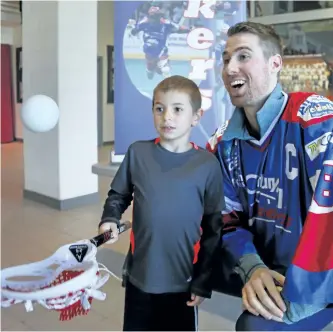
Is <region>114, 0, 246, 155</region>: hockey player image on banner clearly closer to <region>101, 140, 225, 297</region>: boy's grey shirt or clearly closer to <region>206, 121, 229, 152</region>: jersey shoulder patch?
<region>206, 121, 229, 152</region>: jersey shoulder patch

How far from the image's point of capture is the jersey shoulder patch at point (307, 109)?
1317mm

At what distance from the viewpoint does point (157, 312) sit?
1.52 metres

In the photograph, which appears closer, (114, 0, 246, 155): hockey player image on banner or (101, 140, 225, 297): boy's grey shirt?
(101, 140, 225, 297): boy's grey shirt

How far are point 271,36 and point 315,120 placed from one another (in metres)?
0.30

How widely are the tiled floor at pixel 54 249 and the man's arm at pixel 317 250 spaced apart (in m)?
0.89

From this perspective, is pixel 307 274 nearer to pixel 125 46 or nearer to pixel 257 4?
pixel 125 46

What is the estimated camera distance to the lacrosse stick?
1.01 metres

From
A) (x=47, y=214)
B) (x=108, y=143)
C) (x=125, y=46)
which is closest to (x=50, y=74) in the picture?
(x=47, y=214)

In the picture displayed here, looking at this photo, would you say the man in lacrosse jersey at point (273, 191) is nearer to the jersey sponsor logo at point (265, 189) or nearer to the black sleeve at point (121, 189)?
the jersey sponsor logo at point (265, 189)

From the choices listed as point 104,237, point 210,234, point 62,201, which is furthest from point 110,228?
point 62,201

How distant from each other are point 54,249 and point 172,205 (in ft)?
8.28

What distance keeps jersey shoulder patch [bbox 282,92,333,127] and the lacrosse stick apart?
0.66 m

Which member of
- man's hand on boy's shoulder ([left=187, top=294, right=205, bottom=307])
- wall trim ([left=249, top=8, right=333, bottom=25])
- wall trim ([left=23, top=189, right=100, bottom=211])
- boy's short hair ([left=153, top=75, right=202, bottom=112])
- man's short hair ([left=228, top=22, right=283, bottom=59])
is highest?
wall trim ([left=249, top=8, right=333, bottom=25])

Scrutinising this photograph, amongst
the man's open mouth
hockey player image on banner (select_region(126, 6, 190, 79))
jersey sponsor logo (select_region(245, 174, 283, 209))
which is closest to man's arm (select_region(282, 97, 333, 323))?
jersey sponsor logo (select_region(245, 174, 283, 209))
